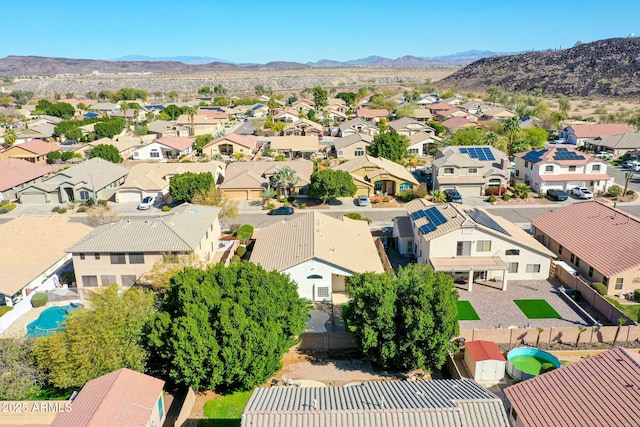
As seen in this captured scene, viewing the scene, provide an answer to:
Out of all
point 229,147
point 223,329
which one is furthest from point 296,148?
point 223,329

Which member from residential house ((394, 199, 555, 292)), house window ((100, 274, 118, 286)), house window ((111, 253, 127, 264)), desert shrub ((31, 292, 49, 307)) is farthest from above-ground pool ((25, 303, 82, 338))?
residential house ((394, 199, 555, 292))

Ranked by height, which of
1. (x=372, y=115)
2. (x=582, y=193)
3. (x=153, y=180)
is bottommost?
(x=582, y=193)

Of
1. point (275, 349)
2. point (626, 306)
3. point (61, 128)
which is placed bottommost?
point (626, 306)

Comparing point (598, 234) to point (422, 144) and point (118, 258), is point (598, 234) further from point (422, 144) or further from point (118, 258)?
point (422, 144)

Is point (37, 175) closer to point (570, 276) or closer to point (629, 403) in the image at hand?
point (570, 276)

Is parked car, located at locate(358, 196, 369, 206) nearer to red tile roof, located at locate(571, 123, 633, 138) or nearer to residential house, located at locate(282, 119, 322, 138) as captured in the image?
residential house, located at locate(282, 119, 322, 138)

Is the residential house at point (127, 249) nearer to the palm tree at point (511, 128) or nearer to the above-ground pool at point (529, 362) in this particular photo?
the above-ground pool at point (529, 362)

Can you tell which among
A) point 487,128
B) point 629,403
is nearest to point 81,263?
point 629,403

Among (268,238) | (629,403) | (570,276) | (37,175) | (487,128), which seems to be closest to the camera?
(629,403)
